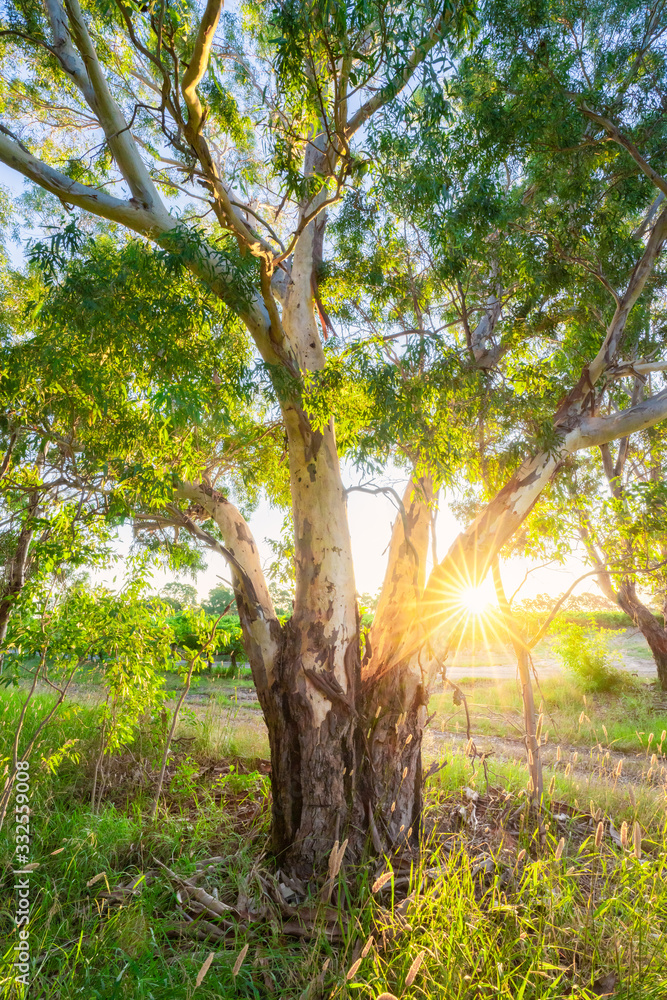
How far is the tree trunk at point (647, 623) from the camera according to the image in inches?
356

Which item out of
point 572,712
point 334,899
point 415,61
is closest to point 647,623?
point 572,712

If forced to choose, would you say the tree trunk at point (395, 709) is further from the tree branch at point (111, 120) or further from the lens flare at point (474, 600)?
the tree branch at point (111, 120)

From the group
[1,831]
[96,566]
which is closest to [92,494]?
[96,566]

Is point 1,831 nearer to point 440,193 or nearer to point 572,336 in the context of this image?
point 440,193

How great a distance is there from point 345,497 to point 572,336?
109 inches

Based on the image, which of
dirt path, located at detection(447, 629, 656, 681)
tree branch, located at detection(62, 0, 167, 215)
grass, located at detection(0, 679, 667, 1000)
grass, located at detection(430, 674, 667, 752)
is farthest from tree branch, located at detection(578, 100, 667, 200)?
dirt path, located at detection(447, 629, 656, 681)

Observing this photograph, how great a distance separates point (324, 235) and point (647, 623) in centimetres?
833

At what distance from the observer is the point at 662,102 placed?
4.34m

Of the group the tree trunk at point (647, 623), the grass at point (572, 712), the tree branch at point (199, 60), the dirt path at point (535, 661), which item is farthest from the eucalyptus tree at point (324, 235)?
the dirt path at point (535, 661)

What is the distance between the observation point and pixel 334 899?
2910 mm

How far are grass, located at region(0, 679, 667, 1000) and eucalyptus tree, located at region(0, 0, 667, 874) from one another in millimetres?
517

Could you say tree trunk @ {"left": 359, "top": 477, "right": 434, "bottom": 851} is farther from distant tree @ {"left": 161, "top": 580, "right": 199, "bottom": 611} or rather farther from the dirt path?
the dirt path

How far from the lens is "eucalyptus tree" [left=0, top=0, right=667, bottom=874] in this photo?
285 centimetres

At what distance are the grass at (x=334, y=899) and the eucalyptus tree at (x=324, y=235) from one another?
0.52 meters
